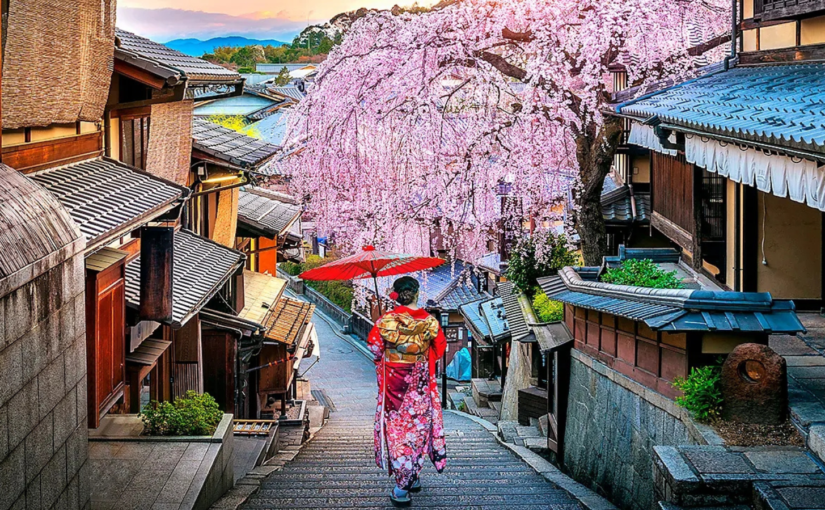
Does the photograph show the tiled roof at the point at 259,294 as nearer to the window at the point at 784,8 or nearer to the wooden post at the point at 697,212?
the wooden post at the point at 697,212

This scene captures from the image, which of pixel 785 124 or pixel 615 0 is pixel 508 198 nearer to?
pixel 615 0

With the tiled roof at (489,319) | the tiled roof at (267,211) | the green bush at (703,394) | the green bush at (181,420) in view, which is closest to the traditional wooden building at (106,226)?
the green bush at (181,420)

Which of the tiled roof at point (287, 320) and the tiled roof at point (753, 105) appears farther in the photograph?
the tiled roof at point (287, 320)

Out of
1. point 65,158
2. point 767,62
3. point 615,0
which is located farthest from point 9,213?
point 615,0

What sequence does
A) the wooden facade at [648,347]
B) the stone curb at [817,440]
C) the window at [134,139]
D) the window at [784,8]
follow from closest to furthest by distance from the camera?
the stone curb at [817,440] → the wooden facade at [648,347] → the window at [784,8] → the window at [134,139]

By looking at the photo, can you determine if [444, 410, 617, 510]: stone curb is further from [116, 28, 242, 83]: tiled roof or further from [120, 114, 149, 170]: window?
[120, 114, 149, 170]: window

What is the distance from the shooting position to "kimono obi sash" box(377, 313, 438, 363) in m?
8.23

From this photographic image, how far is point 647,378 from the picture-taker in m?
8.41

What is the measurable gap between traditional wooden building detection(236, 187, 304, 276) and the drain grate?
4214 millimetres

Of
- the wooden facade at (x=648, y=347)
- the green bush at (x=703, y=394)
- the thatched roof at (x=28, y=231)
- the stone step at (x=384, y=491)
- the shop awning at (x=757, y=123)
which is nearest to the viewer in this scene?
the thatched roof at (x=28, y=231)

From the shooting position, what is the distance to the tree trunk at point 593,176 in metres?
13.7

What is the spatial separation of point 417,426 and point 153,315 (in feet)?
11.2

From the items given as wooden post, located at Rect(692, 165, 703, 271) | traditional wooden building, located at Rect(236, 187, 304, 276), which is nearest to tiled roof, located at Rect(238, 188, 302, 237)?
traditional wooden building, located at Rect(236, 187, 304, 276)

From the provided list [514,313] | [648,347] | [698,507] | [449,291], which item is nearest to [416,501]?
[648,347]
